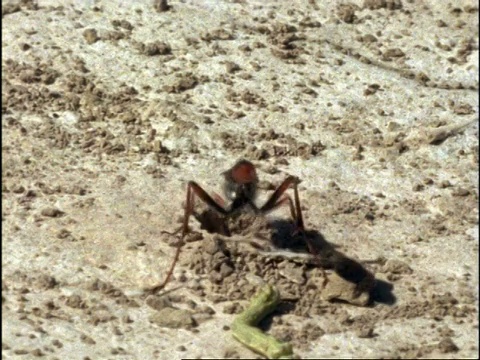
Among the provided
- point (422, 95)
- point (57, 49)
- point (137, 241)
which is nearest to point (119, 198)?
point (137, 241)

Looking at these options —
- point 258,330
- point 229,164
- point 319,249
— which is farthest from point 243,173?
point 258,330

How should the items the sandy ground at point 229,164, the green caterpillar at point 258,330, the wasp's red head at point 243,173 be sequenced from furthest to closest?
1. the wasp's red head at point 243,173
2. the sandy ground at point 229,164
3. the green caterpillar at point 258,330

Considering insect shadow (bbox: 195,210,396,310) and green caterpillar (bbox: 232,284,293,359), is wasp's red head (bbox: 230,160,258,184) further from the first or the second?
green caterpillar (bbox: 232,284,293,359)

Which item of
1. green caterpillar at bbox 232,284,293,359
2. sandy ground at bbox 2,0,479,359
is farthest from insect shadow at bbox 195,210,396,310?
green caterpillar at bbox 232,284,293,359

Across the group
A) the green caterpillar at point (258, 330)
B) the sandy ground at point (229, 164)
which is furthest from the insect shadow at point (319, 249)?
the green caterpillar at point (258, 330)

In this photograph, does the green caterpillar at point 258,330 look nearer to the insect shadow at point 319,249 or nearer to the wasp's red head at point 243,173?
the insect shadow at point 319,249

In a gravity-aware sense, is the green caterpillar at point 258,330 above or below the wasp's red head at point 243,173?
below

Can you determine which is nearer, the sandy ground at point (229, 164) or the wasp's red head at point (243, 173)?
the sandy ground at point (229, 164)
